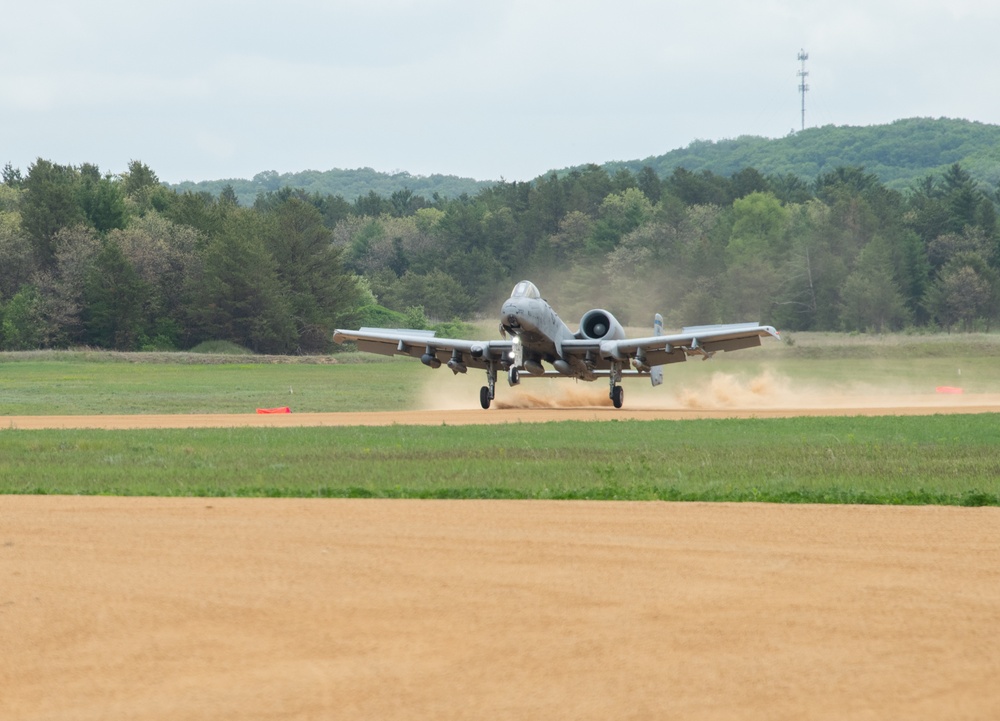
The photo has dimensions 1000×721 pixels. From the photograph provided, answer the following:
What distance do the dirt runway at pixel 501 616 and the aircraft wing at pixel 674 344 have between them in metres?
22.5

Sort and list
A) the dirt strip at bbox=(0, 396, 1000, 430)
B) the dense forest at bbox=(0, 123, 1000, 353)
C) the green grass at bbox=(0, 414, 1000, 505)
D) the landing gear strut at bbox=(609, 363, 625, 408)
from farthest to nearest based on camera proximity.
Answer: the dense forest at bbox=(0, 123, 1000, 353), the landing gear strut at bbox=(609, 363, 625, 408), the dirt strip at bbox=(0, 396, 1000, 430), the green grass at bbox=(0, 414, 1000, 505)

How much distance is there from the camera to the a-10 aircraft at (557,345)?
1399 inches

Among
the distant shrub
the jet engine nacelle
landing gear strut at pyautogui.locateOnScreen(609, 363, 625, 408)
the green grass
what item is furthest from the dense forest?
the green grass

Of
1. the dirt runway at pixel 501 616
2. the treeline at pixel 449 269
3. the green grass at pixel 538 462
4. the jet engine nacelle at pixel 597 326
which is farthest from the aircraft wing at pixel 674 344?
the treeline at pixel 449 269

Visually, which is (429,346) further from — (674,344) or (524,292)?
(674,344)

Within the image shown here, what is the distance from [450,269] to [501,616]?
124m

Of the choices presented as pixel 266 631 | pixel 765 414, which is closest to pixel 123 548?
pixel 266 631

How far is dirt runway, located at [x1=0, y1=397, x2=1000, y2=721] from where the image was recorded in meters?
7.88

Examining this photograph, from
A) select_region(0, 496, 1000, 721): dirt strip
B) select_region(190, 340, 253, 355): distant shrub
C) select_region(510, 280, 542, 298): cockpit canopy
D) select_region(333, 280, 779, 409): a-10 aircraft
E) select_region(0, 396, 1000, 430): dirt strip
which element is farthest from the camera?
select_region(190, 340, 253, 355): distant shrub

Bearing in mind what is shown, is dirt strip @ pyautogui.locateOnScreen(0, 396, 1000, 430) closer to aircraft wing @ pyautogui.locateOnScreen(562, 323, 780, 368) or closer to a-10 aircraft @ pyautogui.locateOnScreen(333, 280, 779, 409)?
a-10 aircraft @ pyautogui.locateOnScreen(333, 280, 779, 409)

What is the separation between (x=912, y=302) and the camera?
10144 centimetres

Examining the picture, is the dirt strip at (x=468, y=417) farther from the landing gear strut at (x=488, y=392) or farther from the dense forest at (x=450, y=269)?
the dense forest at (x=450, y=269)

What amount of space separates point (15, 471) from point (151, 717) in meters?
12.9

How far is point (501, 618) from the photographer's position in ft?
31.2
